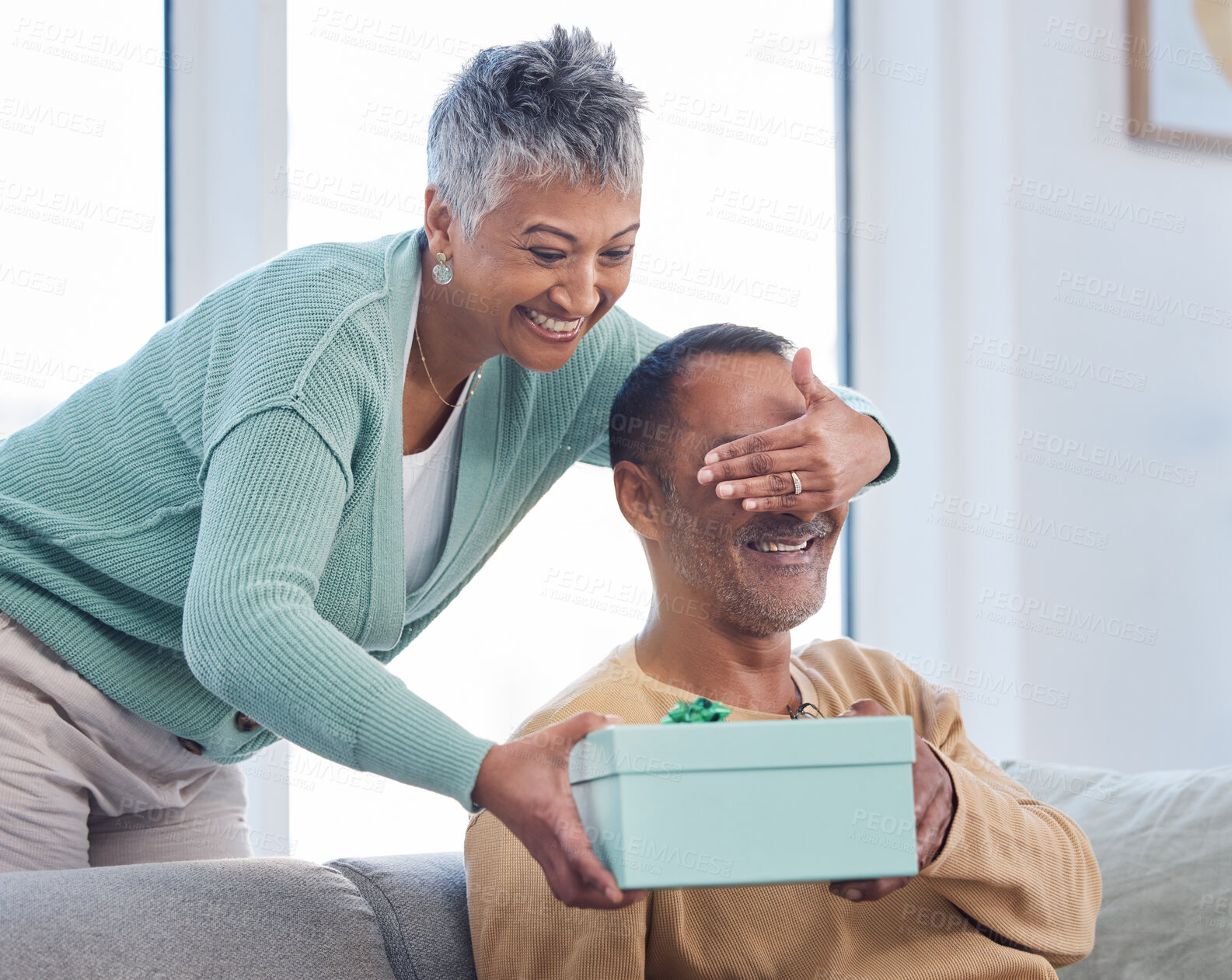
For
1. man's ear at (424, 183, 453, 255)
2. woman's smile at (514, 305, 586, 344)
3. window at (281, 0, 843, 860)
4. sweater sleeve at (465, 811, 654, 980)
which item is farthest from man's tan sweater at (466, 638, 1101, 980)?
window at (281, 0, 843, 860)

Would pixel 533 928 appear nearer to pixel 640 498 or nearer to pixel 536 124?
pixel 640 498

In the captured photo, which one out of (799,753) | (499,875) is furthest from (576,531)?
(799,753)

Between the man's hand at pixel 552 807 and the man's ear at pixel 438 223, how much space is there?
1.87 ft

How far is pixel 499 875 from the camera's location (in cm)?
128

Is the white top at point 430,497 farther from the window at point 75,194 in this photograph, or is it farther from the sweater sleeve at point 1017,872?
the window at point 75,194

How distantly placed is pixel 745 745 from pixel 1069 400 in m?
1.76

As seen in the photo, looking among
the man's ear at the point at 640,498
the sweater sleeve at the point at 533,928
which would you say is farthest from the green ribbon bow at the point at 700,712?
the man's ear at the point at 640,498

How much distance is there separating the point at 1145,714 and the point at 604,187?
6.02 feet

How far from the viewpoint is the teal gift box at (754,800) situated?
92cm

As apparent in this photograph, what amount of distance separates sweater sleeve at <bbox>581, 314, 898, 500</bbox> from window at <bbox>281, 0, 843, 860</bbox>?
2.14 ft

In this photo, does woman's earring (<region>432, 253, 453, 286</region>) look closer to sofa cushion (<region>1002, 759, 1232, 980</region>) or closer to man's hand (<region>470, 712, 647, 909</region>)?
man's hand (<region>470, 712, 647, 909</region>)

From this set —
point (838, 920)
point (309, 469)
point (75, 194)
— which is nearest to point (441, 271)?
point (309, 469)

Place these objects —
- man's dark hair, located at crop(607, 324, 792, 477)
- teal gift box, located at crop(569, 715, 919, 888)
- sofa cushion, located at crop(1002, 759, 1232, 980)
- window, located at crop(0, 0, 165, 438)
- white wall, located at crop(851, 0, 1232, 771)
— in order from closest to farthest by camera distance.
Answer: teal gift box, located at crop(569, 715, 919, 888) < man's dark hair, located at crop(607, 324, 792, 477) < sofa cushion, located at crop(1002, 759, 1232, 980) < window, located at crop(0, 0, 165, 438) < white wall, located at crop(851, 0, 1232, 771)

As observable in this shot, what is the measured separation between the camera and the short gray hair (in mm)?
1209
